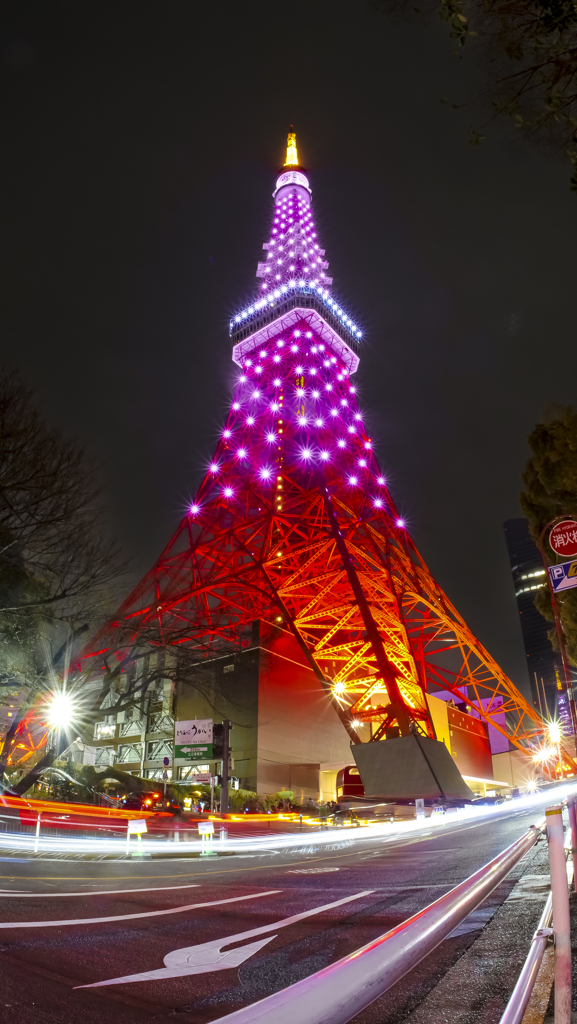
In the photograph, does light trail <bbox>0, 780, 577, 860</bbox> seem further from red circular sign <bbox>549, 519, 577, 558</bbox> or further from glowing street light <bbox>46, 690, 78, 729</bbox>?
red circular sign <bbox>549, 519, 577, 558</bbox>

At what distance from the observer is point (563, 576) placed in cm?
1099

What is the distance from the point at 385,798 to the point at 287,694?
12.9 metres

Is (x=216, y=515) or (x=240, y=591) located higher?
(x=216, y=515)

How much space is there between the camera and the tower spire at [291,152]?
7862 centimetres

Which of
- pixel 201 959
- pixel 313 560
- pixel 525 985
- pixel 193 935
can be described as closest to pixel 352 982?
pixel 525 985

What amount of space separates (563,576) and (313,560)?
24825 mm

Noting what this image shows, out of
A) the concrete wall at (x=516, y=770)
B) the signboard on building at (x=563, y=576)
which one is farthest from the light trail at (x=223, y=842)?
the concrete wall at (x=516, y=770)

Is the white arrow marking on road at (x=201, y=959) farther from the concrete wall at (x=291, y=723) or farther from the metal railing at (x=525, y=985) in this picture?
the concrete wall at (x=291, y=723)

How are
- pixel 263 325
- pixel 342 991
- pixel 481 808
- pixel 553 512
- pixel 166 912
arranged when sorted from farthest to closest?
1. pixel 263 325
2. pixel 481 808
3. pixel 553 512
4. pixel 166 912
5. pixel 342 991

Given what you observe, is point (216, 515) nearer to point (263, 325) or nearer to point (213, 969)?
point (263, 325)

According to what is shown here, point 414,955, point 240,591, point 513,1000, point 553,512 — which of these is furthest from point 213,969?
point 240,591

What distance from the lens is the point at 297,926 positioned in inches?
200

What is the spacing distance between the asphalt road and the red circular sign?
5.42 m

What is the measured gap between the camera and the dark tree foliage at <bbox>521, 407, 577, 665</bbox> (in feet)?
62.9
